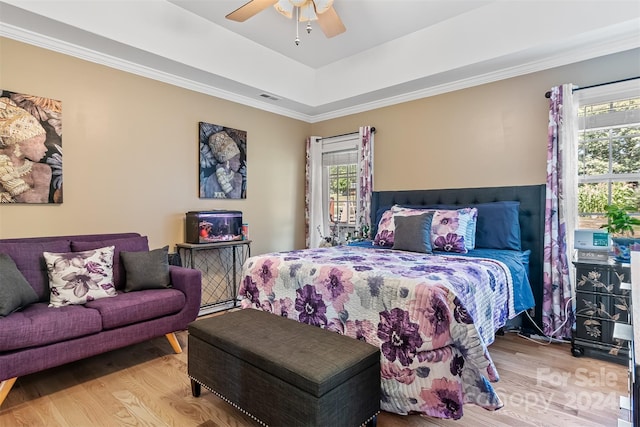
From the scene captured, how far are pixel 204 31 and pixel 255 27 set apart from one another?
0.52 metres

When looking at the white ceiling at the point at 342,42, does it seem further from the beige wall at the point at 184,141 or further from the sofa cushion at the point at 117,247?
the sofa cushion at the point at 117,247

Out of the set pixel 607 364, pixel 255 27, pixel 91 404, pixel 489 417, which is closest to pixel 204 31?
pixel 255 27

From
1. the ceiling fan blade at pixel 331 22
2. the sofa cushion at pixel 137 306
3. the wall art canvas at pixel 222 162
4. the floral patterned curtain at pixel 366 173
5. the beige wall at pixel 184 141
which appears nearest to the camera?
the sofa cushion at pixel 137 306

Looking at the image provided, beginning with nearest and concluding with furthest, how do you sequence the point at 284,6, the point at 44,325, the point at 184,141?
1. the point at 44,325
2. the point at 284,6
3. the point at 184,141

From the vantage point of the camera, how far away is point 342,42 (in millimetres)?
3930

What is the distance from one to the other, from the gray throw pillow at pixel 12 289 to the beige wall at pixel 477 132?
11.8 feet

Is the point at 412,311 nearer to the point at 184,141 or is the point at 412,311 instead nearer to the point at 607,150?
the point at 607,150

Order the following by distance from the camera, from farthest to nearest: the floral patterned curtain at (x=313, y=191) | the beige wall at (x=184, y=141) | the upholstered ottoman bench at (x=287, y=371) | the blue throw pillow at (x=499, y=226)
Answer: the floral patterned curtain at (x=313, y=191), the blue throw pillow at (x=499, y=226), the beige wall at (x=184, y=141), the upholstered ottoman bench at (x=287, y=371)

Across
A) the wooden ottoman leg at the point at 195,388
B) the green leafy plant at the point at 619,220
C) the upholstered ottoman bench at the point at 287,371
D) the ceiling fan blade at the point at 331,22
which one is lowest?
the wooden ottoman leg at the point at 195,388

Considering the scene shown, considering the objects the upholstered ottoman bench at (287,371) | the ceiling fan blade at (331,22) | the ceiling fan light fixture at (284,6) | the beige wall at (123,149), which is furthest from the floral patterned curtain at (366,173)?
the upholstered ottoman bench at (287,371)

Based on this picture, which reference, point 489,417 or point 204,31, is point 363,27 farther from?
point 489,417

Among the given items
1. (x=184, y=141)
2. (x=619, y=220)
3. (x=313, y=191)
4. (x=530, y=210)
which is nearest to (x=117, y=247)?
(x=184, y=141)

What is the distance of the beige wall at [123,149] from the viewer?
2859 mm

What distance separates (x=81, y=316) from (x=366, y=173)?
329 centimetres
